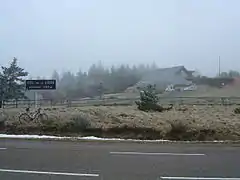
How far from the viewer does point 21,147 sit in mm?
11602

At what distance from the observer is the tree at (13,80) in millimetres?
44594

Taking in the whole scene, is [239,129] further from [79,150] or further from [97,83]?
[97,83]

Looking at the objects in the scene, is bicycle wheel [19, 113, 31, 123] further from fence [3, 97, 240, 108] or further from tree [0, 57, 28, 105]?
tree [0, 57, 28, 105]


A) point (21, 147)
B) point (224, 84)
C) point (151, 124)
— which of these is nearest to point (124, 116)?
point (151, 124)

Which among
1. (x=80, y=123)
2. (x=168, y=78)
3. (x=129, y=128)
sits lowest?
(x=129, y=128)

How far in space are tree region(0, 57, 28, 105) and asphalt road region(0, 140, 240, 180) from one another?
34.2m

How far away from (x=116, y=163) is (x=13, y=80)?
4021 centimetres

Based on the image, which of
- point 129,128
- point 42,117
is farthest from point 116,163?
point 42,117

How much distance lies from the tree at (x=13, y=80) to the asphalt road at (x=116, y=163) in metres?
34.2

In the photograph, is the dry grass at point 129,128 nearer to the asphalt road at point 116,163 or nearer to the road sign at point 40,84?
the asphalt road at point 116,163

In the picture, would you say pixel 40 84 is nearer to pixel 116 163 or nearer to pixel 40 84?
pixel 40 84

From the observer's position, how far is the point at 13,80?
A: 46344mm

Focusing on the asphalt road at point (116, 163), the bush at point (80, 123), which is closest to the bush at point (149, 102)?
the bush at point (80, 123)

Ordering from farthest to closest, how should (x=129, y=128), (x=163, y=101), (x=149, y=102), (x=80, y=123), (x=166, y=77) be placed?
(x=166, y=77), (x=163, y=101), (x=149, y=102), (x=80, y=123), (x=129, y=128)
